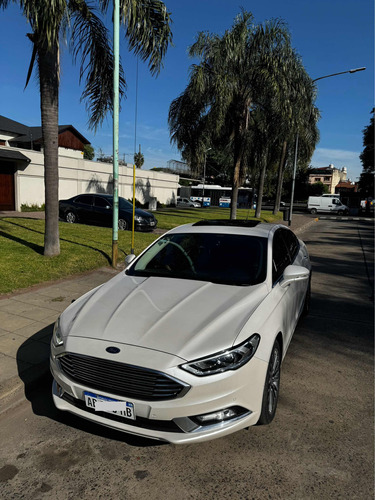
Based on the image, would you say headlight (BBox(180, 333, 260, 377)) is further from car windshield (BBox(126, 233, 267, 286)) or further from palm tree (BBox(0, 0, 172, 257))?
palm tree (BBox(0, 0, 172, 257))

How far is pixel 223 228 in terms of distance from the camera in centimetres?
429

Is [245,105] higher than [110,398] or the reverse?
higher

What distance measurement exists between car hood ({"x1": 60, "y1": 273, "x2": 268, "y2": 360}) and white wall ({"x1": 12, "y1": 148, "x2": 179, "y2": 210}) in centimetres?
1988

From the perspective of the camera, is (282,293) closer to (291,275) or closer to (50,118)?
(291,275)

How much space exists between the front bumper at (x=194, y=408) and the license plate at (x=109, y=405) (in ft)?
0.11

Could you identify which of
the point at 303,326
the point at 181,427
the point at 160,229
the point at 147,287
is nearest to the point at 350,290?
the point at 303,326

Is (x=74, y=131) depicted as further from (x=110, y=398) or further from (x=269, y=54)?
(x=110, y=398)

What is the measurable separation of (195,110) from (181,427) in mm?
14493

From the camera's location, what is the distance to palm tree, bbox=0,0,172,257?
253 inches

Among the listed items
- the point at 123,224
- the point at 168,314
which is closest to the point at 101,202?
the point at 123,224

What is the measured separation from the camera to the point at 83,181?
25.3 meters

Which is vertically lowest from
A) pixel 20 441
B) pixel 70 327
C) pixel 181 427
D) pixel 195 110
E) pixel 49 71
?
pixel 20 441

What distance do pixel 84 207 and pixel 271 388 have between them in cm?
1355

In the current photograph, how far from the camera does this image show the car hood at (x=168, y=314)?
2484 millimetres
